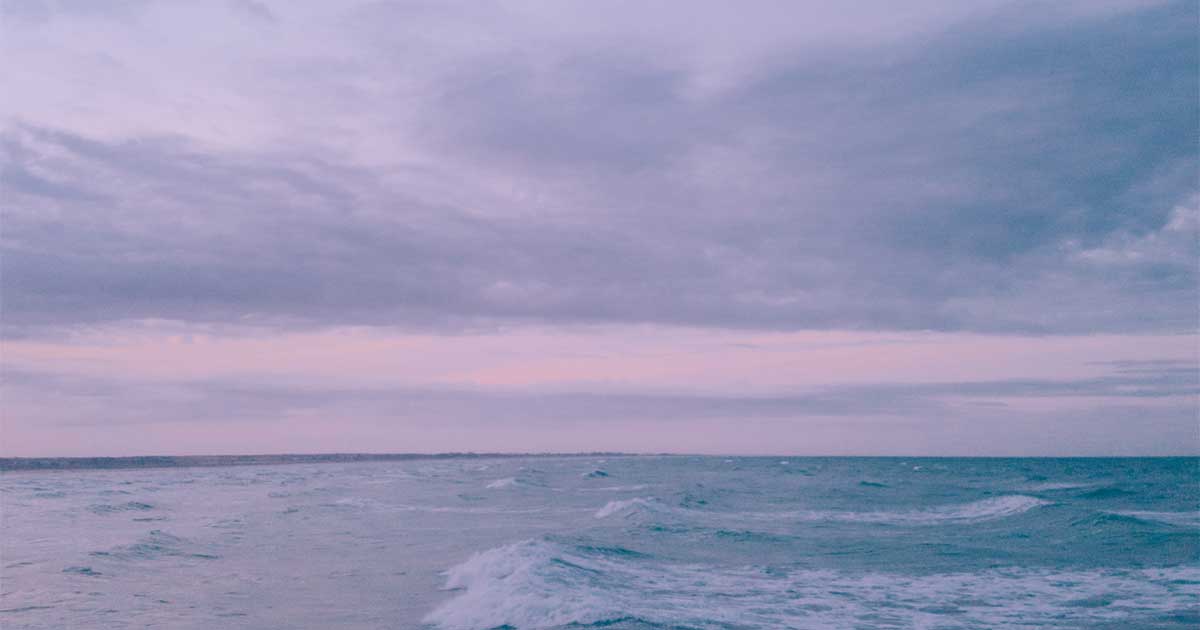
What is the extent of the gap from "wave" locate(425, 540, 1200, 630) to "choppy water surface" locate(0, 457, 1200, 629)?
0.07 meters

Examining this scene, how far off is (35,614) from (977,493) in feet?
143

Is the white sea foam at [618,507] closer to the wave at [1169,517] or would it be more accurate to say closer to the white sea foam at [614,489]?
the white sea foam at [614,489]

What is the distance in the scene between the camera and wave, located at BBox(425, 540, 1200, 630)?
13.7m

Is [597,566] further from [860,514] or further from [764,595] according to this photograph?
[860,514]

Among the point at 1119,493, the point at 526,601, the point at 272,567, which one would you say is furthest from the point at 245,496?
the point at 1119,493

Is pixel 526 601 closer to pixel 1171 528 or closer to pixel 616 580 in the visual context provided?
pixel 616 580

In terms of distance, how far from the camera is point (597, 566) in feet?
61.6

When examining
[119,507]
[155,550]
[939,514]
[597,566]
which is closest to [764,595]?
[597,566]

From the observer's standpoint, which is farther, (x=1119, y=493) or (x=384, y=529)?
(x=1119, y=493)

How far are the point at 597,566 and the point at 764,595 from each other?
4.21m

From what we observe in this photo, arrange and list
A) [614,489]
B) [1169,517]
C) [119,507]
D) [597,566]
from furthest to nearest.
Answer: [614,489] < [119,507] < [1169,517] < [597,566]

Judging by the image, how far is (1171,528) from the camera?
2733 centimetres

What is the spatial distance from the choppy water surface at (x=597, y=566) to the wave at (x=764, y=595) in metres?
0.07

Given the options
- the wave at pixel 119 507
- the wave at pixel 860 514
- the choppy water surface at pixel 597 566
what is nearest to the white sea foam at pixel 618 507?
the wave at pixel 860 514
